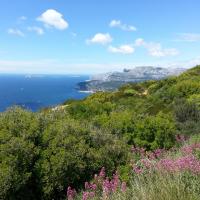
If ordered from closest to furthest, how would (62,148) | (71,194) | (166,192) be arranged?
(166,192) < (71,194) < (62,148)

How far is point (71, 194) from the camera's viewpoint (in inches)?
A: 276

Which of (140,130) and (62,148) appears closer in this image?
(62,148)

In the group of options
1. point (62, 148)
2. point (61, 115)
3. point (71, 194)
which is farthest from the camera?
point (61, 115)

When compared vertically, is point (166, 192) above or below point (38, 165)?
above

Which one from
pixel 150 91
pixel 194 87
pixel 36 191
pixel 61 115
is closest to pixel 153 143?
pixel 61 115

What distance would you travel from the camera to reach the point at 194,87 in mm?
32156

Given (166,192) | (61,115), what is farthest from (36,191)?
(166,192)

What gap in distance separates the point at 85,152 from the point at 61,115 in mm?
2532

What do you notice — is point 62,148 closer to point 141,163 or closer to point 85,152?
point 85,152

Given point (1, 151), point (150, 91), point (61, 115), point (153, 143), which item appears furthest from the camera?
point (150, 91)

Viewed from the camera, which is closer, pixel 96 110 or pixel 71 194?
pixel 71 194

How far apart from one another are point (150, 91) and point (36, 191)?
1324 inches

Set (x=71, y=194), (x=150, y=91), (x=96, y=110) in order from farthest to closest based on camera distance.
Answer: (x=150, y=91), (x=96, y=110), (x=71, y=194)

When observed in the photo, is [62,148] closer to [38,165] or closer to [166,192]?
[38,165]
